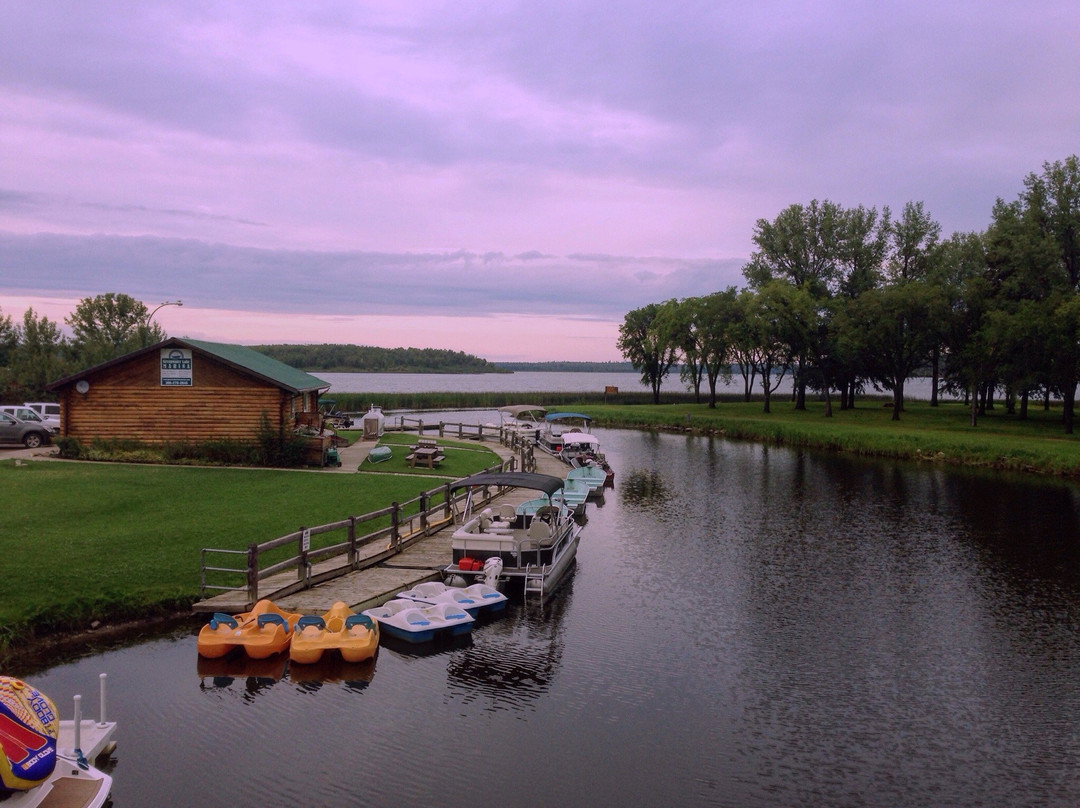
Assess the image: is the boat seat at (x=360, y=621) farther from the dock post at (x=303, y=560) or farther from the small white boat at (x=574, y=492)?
the small white boat at (x=574, y=492)

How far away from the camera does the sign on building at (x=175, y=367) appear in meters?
35.8

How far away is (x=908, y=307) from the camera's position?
63844mm

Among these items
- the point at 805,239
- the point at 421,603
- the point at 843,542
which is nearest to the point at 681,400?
the point at 805,239

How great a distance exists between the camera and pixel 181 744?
12297 mm

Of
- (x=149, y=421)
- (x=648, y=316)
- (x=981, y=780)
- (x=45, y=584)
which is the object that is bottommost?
(x=981, y=780)

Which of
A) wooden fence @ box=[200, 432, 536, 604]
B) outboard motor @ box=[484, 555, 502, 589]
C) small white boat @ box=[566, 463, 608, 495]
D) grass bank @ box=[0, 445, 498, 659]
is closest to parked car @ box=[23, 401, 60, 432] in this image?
grass bank @ box=[0, 445, 498, 659]

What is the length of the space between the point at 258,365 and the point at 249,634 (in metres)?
26.2

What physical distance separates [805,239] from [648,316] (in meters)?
34.3

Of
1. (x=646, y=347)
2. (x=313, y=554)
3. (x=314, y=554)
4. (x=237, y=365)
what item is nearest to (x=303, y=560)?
(x=313, y=554)

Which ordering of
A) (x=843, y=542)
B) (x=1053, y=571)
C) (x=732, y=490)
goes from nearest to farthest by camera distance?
(x=1053, y=571) → (x=843, y=542) → (x=732, y=490)

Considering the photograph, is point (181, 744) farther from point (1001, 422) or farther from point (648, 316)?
point (648, 316)

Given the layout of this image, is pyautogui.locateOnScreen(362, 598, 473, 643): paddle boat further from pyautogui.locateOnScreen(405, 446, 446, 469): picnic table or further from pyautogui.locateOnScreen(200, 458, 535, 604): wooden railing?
pyautogui.locateOnScreen(405, 446, 446, 469): picnic table

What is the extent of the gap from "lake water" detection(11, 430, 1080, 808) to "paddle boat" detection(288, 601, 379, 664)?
0.37 meters

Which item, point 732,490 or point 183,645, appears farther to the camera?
point 732,490
